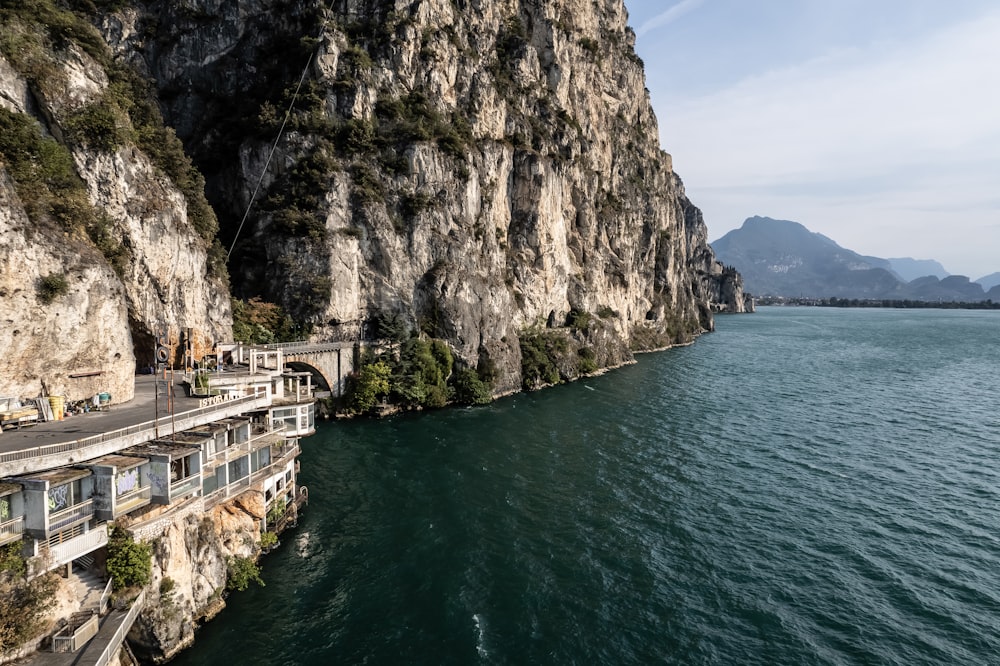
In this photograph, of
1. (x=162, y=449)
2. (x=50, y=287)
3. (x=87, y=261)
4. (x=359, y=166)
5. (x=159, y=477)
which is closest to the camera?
(x=159, y=477)

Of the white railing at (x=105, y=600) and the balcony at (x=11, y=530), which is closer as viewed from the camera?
the balcony at (x=11, y=530)

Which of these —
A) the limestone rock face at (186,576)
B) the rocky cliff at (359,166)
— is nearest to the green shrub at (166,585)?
the limestone rock face at (186,576)

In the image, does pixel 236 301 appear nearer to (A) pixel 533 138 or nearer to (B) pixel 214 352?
(B) pixel 214 352

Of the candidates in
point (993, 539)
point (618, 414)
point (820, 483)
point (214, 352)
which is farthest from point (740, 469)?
point (214, 352)

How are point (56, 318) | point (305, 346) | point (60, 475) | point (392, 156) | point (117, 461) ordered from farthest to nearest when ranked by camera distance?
point (392, 156) → point (305, 346) → point (56, 318) → point (117, 461) → point (60, 475)

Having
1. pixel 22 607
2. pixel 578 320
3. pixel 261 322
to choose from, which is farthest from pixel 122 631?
pixel 578 320

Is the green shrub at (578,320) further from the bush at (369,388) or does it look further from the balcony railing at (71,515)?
the balcony railing at (71,515)

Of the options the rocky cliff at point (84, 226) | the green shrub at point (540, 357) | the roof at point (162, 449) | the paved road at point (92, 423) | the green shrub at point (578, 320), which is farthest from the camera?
the green shrub at point (578, 320)

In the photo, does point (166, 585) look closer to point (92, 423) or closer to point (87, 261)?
point (92, 423)
